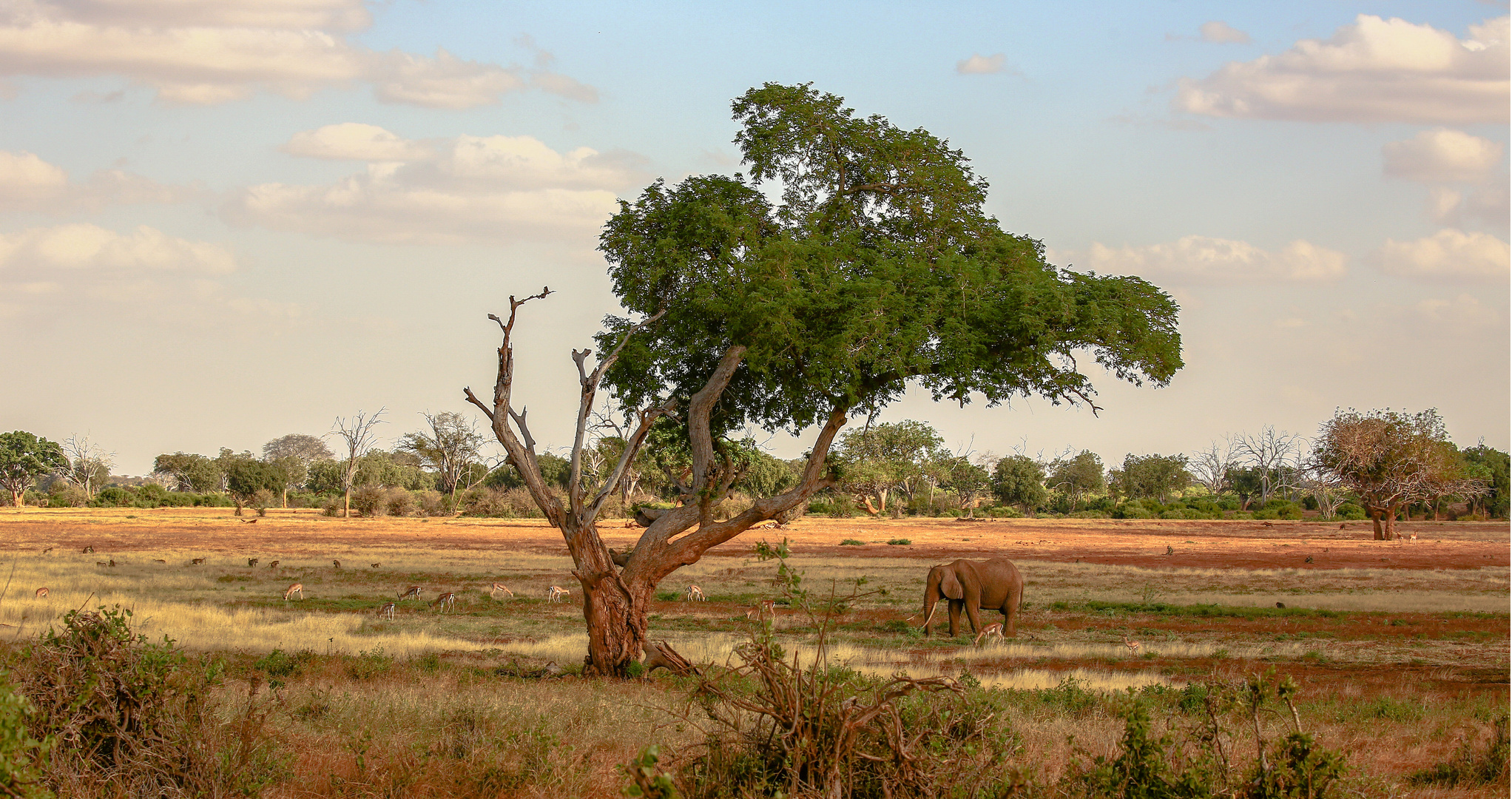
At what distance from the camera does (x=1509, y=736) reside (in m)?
9.55

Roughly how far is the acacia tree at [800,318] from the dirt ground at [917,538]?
29.1 meters

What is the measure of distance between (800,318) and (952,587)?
33.8 feet

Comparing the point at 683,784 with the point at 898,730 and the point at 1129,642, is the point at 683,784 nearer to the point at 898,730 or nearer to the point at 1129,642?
the point at 898,730

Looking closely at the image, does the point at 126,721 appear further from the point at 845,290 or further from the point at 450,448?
the point at 450,448

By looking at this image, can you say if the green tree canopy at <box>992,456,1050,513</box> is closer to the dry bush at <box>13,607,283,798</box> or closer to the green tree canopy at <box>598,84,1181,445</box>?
the green tree canopy at <box>598,84,1181,445</box>

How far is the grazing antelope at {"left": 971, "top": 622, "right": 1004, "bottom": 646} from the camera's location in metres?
21.3

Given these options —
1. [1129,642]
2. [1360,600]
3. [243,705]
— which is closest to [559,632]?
[1129,642]

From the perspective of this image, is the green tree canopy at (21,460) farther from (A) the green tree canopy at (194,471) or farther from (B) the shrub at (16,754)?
(B) the shrub at (16,754)

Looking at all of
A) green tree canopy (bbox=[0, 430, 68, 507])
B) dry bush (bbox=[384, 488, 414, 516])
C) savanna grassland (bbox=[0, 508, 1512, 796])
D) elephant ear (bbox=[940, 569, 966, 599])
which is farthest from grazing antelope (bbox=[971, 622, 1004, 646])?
green tree canopy (bbox=[0, 430, 68, 507])

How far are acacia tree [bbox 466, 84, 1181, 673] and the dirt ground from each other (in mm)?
29103

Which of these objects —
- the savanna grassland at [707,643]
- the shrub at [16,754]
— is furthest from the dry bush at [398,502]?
the shrub at [16,754]

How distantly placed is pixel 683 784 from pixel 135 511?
94.9 meters

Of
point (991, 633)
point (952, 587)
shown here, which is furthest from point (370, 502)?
point (991, 633)

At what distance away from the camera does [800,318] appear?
14945 millimetres
